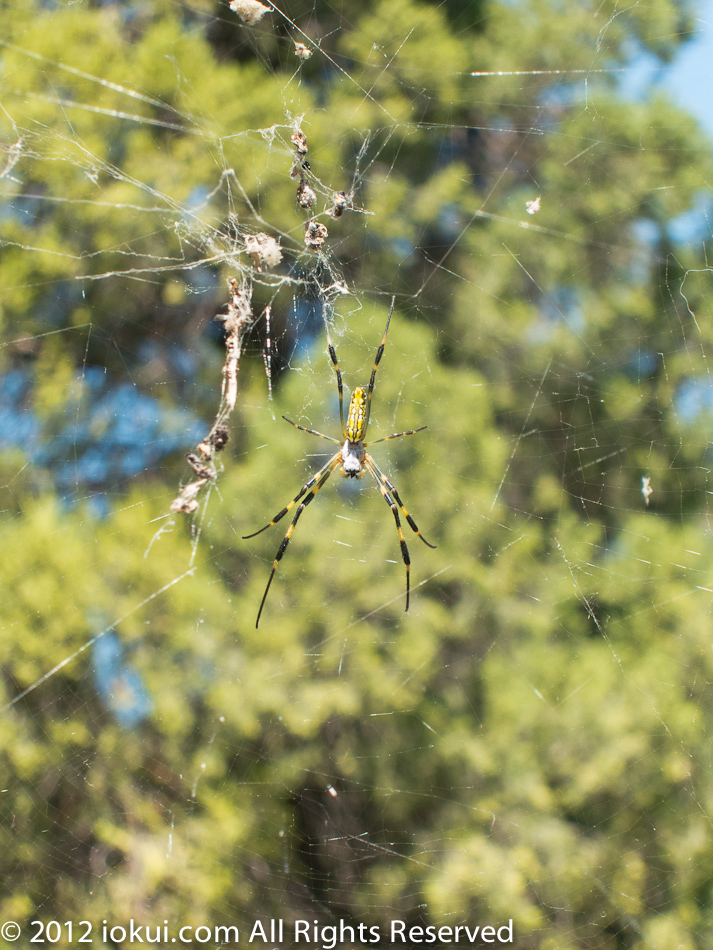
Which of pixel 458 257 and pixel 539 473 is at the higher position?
pixel 458 257

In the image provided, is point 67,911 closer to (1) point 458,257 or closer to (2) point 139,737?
(2) point 139,737

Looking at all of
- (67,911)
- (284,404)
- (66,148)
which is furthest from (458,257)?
(67,911)

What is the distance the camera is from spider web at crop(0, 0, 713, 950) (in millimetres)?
4031

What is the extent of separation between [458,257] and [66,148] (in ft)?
12.7

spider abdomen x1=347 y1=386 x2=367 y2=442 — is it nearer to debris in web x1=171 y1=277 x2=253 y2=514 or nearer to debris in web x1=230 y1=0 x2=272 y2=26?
debris in web x1=171 y1=277 x2=253 y2=514

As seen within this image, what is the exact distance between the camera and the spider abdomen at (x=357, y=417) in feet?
8.57

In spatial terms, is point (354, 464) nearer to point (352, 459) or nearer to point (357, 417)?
point (352, 459)

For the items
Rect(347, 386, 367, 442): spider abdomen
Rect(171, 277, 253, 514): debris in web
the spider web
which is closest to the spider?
Rect(347, 386, 367, 442): spider abdomen

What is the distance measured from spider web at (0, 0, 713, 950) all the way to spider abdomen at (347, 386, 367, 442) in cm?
103

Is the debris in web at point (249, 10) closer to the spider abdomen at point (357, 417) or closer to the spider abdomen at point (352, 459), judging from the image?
the spider abdomen at point (357, 417)

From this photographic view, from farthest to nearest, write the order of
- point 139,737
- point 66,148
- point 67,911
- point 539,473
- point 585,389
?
point 539,473 < point 585,389 < point 139,737 < point 67,911 < point 66,148

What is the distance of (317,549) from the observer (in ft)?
14.3

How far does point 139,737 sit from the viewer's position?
4.27 meters

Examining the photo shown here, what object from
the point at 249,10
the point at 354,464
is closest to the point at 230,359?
the point at 354,464
